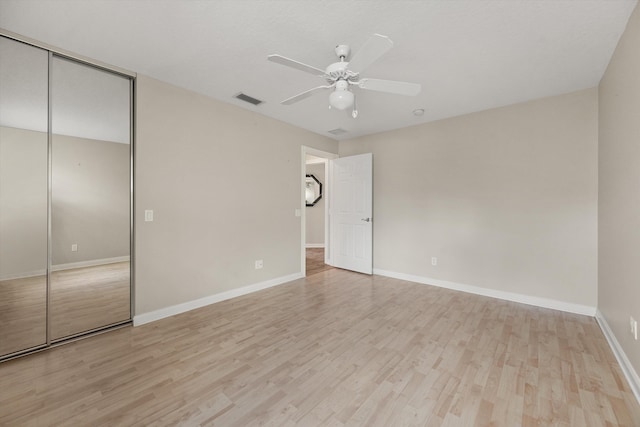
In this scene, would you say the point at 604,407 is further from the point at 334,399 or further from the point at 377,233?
the point at 377,233

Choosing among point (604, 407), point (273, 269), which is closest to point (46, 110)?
point (273, 269)

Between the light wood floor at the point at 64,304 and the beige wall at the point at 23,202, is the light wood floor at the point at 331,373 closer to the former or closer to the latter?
the light wood floor at the point at 64,304

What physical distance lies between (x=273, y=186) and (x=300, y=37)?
231 centimetres

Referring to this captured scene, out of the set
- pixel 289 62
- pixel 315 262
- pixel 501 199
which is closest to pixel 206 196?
pixel 289 62

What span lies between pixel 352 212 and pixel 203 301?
9.59 ft

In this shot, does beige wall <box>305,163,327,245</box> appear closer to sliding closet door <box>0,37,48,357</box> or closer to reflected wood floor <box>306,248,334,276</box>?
reflected wood floor <box>306,248,334,276</box>

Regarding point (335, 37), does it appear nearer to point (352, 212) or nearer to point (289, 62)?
point (289, 62)

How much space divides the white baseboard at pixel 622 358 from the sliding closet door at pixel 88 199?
4167 mm

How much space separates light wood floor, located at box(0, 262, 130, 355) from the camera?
7.01ft

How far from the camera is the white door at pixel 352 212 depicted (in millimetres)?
4750

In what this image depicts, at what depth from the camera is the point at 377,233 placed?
15.7 ft

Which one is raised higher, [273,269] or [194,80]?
[194,80]

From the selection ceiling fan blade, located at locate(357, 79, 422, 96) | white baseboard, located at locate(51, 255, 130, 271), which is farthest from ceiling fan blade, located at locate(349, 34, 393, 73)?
white baseboard, located at locate(51, 255, 130, 271)

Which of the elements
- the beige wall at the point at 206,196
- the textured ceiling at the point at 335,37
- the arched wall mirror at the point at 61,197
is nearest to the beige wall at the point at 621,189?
the textured ceiling at the point at 335,37
